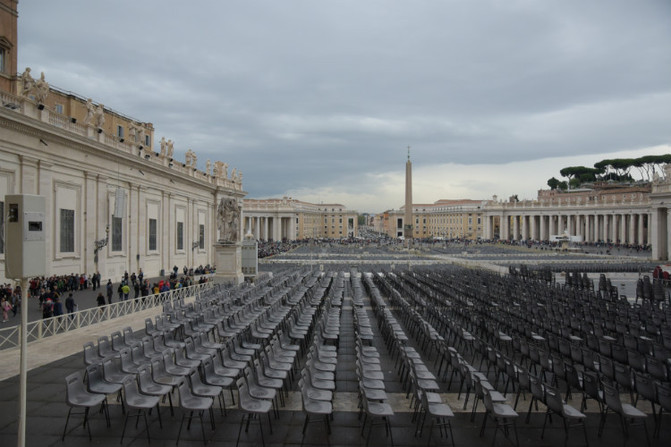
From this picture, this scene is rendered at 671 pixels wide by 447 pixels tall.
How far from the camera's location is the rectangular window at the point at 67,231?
26.2m

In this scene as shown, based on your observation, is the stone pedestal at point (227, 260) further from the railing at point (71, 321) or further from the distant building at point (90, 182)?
the distant building at point (90, 182)

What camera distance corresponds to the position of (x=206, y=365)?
8.65m

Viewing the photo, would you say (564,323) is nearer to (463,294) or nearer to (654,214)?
(463,294)

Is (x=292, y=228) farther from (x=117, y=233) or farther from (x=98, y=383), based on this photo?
(x=98, y=383)

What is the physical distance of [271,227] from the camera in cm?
15038

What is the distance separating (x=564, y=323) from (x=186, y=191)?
39274mm

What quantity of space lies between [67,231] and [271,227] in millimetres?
123907

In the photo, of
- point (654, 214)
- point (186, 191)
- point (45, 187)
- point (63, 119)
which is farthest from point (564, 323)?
point (654, 214)

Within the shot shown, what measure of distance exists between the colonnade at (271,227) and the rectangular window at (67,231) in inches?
4467

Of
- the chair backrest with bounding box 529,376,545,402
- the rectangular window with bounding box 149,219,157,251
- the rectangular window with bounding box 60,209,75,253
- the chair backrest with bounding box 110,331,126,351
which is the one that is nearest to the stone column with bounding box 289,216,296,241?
the rectangular window with bounding box 149,219,157,251

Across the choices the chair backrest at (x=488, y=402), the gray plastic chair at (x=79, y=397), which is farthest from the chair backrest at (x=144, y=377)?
the chair backrest at (x=488, y=402)

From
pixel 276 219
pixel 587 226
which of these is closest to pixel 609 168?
pixel 587 226

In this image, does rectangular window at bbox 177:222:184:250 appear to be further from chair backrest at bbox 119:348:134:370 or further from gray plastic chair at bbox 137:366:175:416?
gray plastic chair at bbox 137:366:175:416

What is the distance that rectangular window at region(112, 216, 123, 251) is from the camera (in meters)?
31.4
